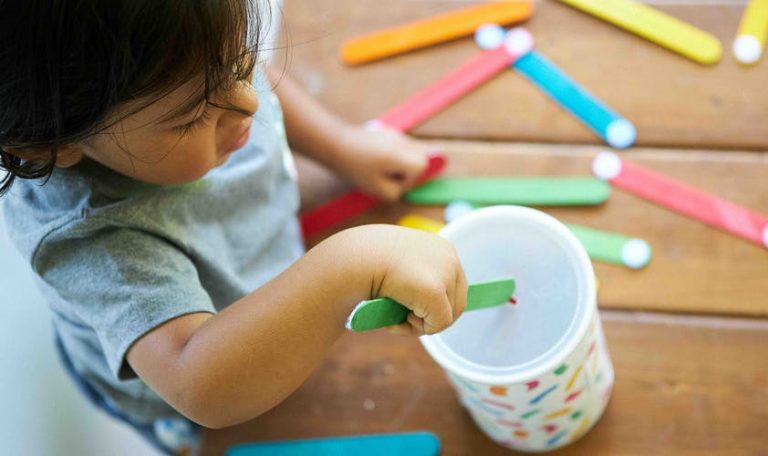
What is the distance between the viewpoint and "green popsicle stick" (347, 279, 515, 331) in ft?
1.55

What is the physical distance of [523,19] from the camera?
81 cm

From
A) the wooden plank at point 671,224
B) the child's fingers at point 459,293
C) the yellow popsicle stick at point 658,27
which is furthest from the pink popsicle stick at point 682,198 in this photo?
the child's fingers at point 459,293

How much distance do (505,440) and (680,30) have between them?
407mm

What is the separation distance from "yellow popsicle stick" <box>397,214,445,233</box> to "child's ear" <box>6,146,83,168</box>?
302 mm

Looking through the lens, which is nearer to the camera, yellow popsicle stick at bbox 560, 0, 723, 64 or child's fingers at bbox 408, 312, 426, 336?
child's fingers at bbox 408, 312, 426, 336

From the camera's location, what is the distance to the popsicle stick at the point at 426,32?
817 mm

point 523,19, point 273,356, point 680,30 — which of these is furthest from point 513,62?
point 273,356

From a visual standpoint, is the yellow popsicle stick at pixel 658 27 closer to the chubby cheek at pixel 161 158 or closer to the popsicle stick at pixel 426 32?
the popsicle stick at pixel 426 32

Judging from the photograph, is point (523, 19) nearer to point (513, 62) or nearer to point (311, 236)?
point (513, 62)

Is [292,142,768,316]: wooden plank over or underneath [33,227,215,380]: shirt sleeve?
underneath

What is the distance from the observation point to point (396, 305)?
0.52 m

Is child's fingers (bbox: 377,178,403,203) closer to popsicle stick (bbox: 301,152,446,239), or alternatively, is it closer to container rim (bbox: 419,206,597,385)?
popsicle stick (bbox: 301,152,446,239)

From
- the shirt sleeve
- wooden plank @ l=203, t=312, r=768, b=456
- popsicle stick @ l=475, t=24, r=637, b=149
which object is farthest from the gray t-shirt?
popsicle stick @ l=475, t=24, r=637, b=149

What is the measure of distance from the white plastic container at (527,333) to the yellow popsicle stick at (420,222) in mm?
152
